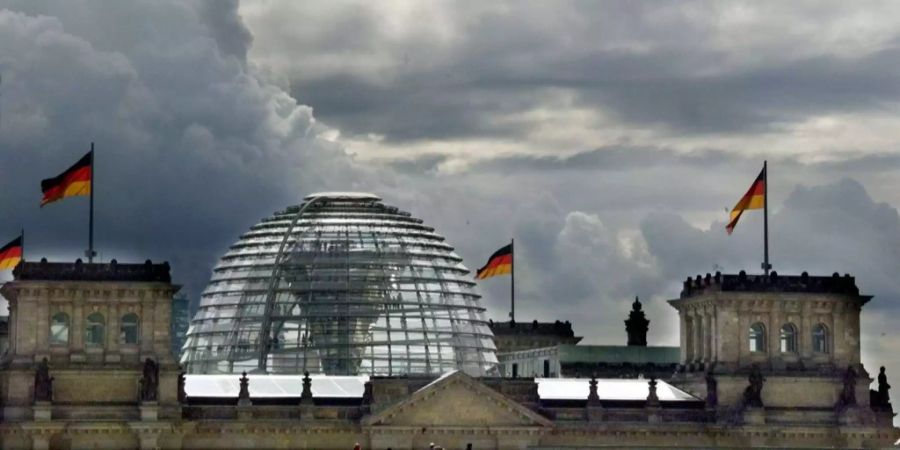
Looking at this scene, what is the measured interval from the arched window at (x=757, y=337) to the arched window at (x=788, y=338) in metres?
1.04

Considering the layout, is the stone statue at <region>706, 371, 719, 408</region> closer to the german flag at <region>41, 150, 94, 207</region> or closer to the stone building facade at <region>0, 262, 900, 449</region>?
the stone building facade at <region>0, 262, 900, 449</region>

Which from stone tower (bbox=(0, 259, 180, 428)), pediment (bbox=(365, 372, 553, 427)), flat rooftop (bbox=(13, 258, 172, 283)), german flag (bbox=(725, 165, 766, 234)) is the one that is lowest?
pediment (bbox=(365, 372, 553, 427))

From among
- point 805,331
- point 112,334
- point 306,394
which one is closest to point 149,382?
point 112,334

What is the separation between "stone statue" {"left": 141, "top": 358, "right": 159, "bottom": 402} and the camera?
538 ft

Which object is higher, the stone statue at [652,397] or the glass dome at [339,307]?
the glass dome at [339,307]

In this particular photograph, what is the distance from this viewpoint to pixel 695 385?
579 feet

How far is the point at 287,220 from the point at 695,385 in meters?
30.1

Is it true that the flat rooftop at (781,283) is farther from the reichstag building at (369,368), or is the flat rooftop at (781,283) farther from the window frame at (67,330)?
the window frame at (67,330)

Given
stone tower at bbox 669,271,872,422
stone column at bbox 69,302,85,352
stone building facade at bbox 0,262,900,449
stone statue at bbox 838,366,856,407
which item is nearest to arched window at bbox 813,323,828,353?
stone tower at bbox 669,271,872,422

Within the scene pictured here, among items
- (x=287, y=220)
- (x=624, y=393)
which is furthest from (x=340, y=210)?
(x=624, y=393)

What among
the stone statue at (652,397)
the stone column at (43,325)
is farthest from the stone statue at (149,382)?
the stone statue at (652,397)

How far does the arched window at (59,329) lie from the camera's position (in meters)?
165

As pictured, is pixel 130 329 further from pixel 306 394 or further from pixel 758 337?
pixel 758 337

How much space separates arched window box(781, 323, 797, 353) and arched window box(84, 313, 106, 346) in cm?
3651
